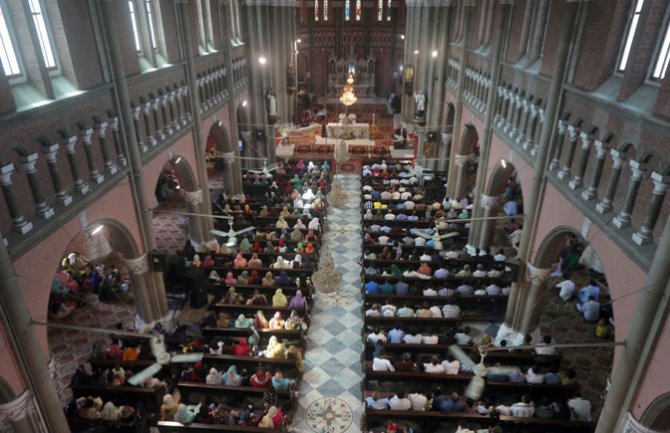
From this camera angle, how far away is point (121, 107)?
10.9 metres

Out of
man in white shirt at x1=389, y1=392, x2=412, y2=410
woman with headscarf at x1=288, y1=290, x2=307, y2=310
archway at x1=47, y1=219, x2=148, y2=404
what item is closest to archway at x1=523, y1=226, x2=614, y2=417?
man in white shirt at x1=389, y1=392, x2=412, y2=410

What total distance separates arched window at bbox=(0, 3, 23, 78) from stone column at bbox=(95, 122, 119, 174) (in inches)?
77.8

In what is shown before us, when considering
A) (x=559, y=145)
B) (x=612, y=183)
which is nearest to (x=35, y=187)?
(x=612, y=183)

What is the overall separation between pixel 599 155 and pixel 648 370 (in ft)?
13.9

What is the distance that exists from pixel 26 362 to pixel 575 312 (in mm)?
14505

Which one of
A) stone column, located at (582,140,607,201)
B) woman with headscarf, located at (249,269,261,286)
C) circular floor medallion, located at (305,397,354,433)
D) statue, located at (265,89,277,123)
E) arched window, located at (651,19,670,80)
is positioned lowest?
circular floor medallion, located at (305,397,354,433)

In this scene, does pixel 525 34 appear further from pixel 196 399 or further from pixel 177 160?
pixel 196 399

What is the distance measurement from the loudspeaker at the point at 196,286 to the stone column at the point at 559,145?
9779 mm

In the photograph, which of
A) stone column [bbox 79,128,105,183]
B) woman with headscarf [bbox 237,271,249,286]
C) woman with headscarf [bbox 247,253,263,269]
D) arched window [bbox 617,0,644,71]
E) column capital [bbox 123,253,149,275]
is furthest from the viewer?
woman with headscarf [bbox 247,253,263,269]

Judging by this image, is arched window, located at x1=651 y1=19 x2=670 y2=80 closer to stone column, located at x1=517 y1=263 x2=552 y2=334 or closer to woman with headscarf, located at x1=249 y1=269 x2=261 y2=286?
stone column, located at x1=517 y1=263 x2=552 y2=334

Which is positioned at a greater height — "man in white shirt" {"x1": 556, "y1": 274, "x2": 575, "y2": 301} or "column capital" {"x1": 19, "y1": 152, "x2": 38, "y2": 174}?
"column capital" {"x1": 19, "y1": 152, "x2": 38, "y2": 174}

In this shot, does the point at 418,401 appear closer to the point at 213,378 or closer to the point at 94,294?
the point at 213,378

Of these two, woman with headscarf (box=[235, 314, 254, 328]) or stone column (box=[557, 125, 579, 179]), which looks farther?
woman with headscarf (box=[235, 314, 254, 328])

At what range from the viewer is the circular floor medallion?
10.4m
